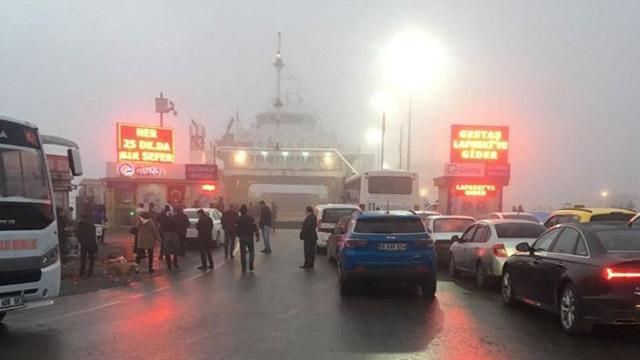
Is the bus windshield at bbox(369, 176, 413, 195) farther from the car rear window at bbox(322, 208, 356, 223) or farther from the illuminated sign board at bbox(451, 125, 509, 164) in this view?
the illuminated sign board at bbox(451, 125, 509, 164)

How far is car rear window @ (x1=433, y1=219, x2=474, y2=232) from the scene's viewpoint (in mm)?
17033

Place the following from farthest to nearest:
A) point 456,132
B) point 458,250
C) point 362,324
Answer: point 456,132 < point 458,250 < point 362,324

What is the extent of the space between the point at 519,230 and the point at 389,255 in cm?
335

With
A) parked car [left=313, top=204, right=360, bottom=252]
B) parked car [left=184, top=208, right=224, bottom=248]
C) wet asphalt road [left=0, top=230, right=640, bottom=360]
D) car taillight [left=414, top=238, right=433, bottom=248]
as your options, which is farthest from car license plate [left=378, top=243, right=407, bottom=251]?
parked car [left=184, top=208, right=224, bottom=248]

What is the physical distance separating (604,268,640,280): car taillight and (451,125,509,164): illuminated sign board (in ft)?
105

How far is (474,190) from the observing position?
36.0 metres

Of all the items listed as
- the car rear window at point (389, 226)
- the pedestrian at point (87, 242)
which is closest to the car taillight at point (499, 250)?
the car rear window at point (389, 226)

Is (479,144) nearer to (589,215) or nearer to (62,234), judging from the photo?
(589,215)

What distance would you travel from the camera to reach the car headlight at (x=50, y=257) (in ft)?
26.9

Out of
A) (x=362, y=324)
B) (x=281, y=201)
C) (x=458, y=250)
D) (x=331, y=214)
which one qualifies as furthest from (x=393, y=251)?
(x=281, y=201)

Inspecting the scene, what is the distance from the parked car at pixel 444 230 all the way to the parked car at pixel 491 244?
8.21ft

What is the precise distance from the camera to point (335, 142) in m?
71.4

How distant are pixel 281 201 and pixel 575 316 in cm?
5864

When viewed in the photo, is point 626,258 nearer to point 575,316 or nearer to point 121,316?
point 575,316
